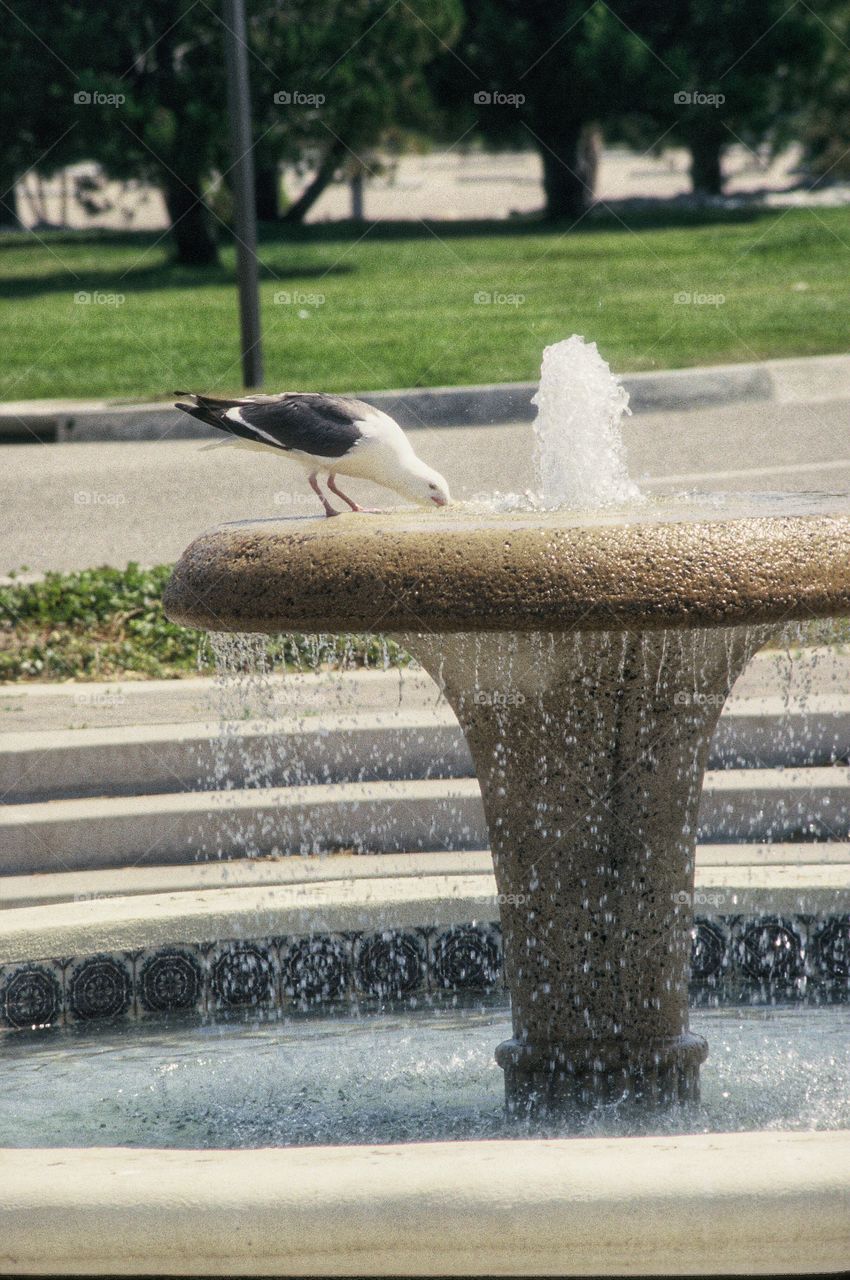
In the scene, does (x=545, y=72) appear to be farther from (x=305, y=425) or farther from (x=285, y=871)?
(x=305, y=425)

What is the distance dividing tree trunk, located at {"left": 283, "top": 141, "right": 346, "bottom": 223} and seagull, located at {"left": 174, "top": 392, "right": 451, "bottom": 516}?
16.1 m

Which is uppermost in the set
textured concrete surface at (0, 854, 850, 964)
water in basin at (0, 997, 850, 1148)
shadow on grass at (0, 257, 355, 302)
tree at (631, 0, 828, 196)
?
tree at (631, 0, 828, 196)

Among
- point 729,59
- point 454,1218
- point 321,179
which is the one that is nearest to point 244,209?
point 321,179

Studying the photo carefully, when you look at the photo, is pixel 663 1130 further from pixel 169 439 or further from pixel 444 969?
pixel 169 439

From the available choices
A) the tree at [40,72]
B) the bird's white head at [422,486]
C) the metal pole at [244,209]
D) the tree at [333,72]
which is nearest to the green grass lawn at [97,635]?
the bird's white head at [422,486]

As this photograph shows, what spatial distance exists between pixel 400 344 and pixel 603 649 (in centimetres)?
1065

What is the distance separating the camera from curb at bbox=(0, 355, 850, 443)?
1159 centimetres

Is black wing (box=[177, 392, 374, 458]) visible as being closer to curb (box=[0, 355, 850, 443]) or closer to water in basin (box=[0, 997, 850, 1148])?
water in basin (box=[0, 997, 850, 1148])

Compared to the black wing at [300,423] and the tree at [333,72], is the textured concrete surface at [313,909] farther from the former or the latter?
the tree at [333,72]

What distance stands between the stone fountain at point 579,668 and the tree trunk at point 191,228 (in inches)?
673

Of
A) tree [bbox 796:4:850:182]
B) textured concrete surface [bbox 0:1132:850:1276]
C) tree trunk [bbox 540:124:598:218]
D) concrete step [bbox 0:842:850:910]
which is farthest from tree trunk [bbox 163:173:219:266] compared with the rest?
textured concrete surface [bbox 0:1132:850:1276]

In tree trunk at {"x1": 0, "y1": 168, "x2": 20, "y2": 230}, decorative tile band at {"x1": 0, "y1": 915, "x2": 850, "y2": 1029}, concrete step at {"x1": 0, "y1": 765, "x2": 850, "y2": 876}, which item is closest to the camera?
decorative tile band at {"x1": 0, "y1": 915, "x2": 850, "y2": 1029}

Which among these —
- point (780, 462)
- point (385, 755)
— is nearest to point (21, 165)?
point (780, 462)

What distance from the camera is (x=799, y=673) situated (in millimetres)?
6242
